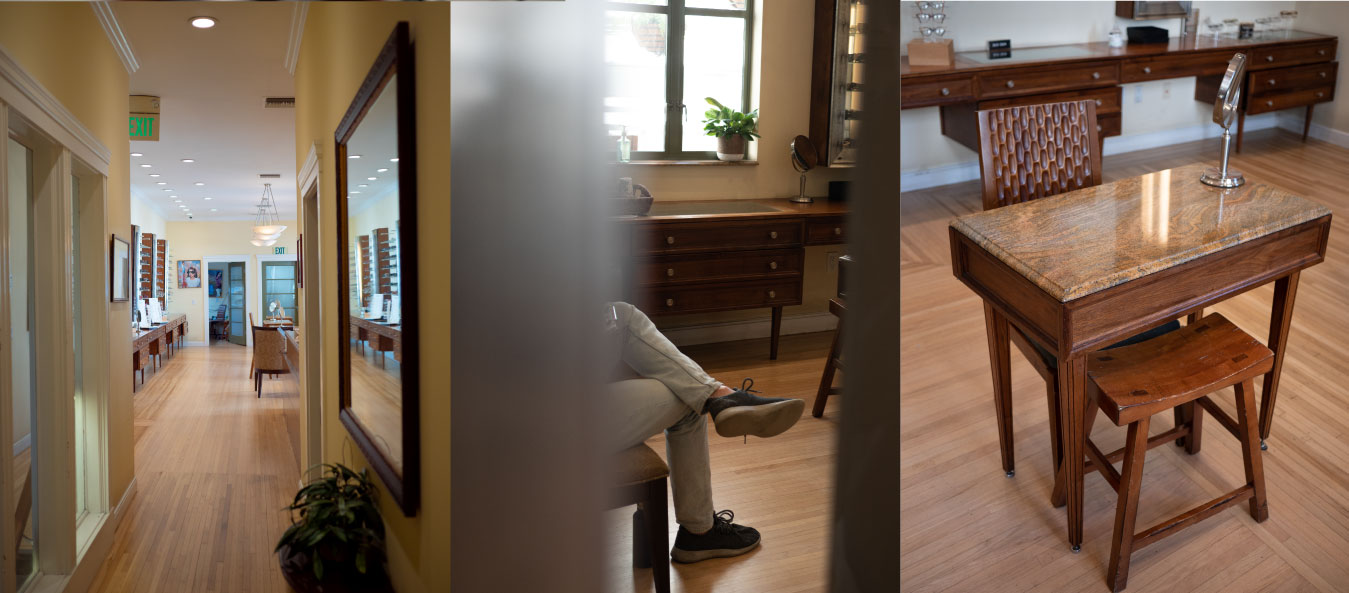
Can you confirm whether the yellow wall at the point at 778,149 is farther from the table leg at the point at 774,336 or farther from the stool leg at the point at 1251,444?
the stool leg at the point at 1251,444

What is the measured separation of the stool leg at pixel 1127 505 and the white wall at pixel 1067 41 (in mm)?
2704

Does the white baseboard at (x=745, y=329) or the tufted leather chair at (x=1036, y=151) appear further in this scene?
the tufted leather chair at (x=1036, y=151)

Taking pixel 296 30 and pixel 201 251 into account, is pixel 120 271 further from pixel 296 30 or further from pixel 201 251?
pixel 296 30

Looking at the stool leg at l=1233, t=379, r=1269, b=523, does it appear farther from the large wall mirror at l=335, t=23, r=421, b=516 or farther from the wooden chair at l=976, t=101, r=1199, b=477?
the large wall mirror at l=335, t=23, r=421, b=516

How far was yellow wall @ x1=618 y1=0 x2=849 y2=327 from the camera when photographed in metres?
0.43

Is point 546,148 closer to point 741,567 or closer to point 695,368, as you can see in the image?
point 695,368

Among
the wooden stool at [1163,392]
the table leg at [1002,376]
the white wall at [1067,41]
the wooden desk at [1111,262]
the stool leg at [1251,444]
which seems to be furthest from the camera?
the white wall at [1067,41]

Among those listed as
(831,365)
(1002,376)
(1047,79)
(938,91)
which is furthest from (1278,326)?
(831,365)

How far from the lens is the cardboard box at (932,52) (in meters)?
3.67

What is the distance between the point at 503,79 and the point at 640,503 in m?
0.22

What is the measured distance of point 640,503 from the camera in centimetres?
44

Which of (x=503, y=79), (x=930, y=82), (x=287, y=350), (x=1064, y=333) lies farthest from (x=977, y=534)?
(x=930, y=82)

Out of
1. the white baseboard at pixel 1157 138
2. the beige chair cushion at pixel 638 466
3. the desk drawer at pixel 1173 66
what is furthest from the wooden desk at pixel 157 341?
the white baseboard at pixel 1157 138

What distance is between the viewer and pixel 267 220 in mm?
704
